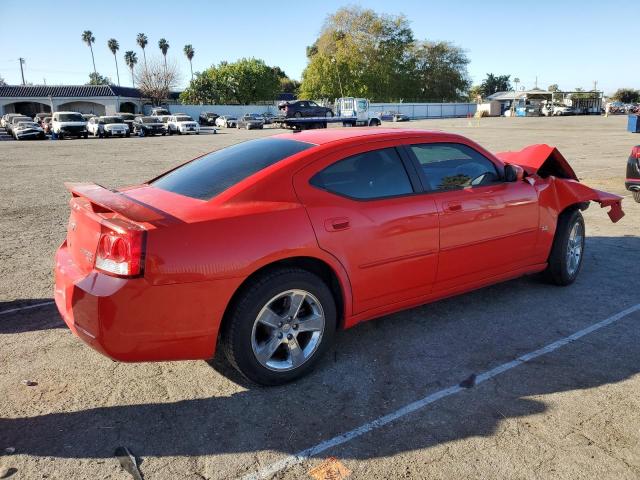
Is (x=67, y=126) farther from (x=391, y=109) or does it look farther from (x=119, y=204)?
(x=391, y=109)

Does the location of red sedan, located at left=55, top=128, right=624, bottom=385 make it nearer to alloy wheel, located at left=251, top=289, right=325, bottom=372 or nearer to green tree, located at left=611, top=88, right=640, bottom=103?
alloy wheel, located at left=251, top=289, right=325, bottom=372

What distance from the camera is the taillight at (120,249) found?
284 centimetres

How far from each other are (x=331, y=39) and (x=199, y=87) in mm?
26464

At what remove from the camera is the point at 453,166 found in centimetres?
438

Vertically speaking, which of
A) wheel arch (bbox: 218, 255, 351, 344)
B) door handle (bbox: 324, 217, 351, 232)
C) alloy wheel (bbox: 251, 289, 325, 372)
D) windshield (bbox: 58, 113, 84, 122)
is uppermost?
windshield (bbox: 58, 113, 84, 122)

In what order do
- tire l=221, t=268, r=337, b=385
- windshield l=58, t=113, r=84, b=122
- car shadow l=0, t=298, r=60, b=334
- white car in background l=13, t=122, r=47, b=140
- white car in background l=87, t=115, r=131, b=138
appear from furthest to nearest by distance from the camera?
white car in background l=87, t=115, r=131, b=138 → windshield l=58, t=113, r=84, b=122 → white car in background l=13, t=122, r=47, b=140 → car shadow l=0, t=298, r=60, b=334 → tire l=221, t=268, r=337, b=385

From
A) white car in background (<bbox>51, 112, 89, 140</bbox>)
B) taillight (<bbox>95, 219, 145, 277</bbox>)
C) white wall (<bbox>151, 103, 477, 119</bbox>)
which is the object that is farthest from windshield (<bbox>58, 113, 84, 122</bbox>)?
taillight (<bbox>95, 219, 145, 277</bbox>)

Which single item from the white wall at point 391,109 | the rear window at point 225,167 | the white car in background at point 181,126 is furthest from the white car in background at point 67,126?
the rear window at point 225,167

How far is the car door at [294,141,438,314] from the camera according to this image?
3465mm

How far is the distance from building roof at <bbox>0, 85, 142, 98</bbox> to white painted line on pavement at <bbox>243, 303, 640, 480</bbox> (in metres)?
74.2

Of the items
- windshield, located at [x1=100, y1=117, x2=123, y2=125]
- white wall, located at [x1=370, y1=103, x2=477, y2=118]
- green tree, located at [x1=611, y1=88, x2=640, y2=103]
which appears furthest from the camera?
green tree, located at [x1=611, y1=88, x2=640, y2=103]

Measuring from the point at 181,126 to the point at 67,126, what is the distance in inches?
363

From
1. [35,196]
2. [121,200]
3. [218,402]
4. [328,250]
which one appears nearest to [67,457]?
[218,402]

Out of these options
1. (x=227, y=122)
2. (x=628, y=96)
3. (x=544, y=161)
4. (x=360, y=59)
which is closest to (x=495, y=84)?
(x=628, y=96)
